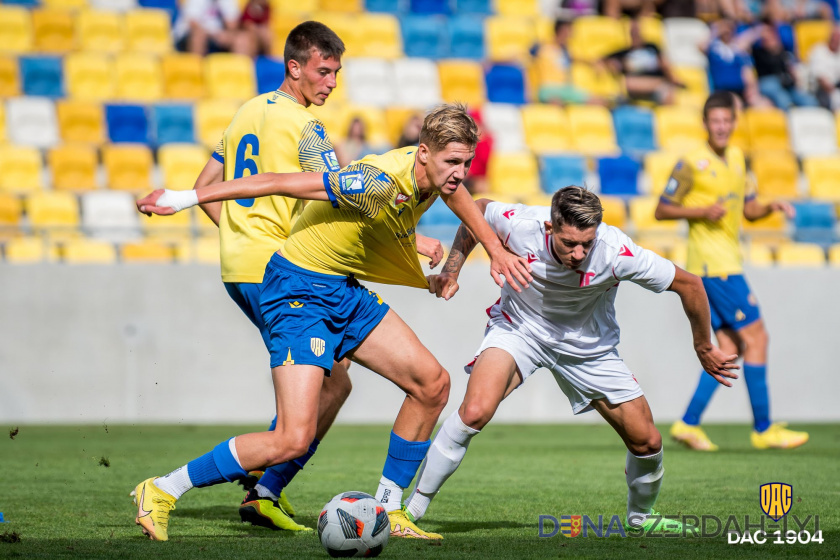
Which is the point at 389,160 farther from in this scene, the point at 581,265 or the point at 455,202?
the point at 581,265

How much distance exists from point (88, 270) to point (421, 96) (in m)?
5.91

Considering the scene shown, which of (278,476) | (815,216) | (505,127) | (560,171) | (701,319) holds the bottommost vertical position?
(278,476)

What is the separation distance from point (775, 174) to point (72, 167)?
30.9 ft

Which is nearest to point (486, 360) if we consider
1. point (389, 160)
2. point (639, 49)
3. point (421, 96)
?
point (389, 160)

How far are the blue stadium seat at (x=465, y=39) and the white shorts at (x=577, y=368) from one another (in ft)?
38.0

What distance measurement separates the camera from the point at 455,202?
467cm

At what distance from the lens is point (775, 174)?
Result: 1470 centimetres

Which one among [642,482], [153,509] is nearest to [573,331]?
[642,482]

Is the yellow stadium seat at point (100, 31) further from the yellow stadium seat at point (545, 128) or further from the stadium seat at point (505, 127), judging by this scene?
the yellow stadium seat at point (545, 128)

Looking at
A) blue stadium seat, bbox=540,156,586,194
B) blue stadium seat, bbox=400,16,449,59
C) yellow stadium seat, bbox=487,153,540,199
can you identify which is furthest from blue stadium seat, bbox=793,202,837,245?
blue stadium seat, bbox=400,16,449,59

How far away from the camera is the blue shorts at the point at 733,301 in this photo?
8555 mm

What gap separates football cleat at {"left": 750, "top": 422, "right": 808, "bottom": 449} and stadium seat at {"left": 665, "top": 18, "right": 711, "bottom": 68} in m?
9.75

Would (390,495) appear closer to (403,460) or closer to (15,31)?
(403,460)

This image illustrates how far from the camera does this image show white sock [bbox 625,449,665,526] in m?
4.90
